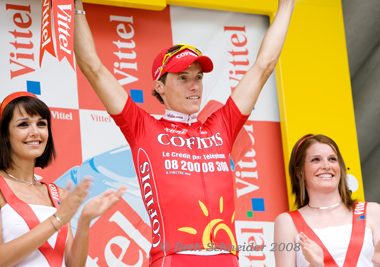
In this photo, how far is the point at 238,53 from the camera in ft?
17.9

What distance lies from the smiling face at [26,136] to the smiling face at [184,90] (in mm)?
510

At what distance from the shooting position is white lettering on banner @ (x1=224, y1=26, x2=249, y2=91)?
541cm

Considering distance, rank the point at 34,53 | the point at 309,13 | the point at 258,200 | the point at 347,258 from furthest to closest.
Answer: the point at 309,13, the point at 258,200, the point at 34,53, the point at 347,258

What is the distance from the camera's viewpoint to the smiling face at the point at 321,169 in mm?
4277

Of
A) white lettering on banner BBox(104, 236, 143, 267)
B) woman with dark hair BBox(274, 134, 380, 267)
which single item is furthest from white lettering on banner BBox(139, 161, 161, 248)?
white lettering on banner BBox(104, 236, 143, 267)

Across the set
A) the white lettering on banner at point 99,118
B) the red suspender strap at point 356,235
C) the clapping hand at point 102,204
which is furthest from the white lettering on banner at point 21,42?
the red suspender strap at point 356,235

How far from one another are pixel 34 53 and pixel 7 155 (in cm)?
129

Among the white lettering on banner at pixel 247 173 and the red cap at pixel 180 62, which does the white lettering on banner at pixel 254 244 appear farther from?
the red cap at pixel 180 62

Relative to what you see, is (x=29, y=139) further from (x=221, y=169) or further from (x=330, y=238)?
(x=330, y=238)

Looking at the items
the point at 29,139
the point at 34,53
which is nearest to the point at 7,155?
the point at 29,139

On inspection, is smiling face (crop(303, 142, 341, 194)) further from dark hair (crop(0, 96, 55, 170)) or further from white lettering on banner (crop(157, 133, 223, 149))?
dark hair (crop(0, 96, 55, 170))

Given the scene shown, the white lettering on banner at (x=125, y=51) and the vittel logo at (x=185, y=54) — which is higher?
the white lettering on banner at (x=125, y=51)

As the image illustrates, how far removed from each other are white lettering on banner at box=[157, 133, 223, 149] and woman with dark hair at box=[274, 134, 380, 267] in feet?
1.91

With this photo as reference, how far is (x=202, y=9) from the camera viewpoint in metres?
5.43
